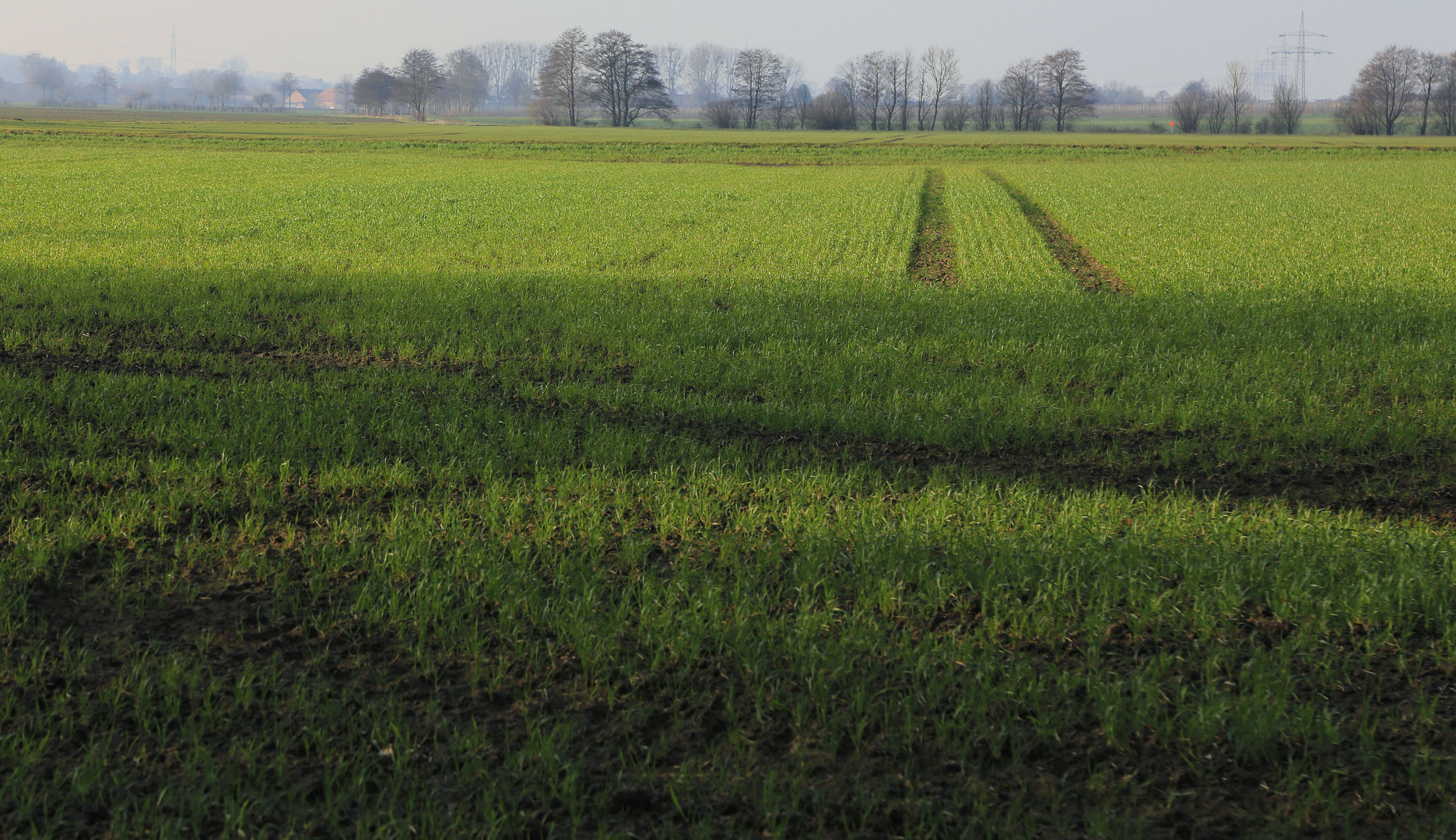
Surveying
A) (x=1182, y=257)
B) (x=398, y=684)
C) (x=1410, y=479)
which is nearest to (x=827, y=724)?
(x=398, y=684)

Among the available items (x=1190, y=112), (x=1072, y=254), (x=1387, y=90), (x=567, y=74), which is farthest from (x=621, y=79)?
(x=1072, y=254)

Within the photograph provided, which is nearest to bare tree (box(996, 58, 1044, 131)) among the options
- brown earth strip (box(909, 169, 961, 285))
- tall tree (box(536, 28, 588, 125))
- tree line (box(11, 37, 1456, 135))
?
tree line (box(11, 37, 1456, 135))

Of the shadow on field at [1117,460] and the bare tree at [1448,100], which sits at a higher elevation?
the bare tree at [1448,100]

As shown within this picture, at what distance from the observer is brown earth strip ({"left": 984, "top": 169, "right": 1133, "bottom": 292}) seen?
54.6 ft

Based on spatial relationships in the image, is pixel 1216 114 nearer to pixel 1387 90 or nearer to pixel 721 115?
pixel 1387 90

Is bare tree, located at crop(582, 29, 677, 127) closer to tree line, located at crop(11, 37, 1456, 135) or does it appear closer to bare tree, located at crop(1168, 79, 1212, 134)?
tree line, located at crop(11, 37, 1456, 135)

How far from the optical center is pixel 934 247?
21641mm

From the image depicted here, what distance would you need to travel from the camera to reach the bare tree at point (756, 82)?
438ft

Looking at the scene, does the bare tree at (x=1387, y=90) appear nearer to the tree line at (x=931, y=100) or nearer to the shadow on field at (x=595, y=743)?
the tree line at (x=931, y=100)

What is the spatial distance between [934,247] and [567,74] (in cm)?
12218

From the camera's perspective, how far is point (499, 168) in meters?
45.2

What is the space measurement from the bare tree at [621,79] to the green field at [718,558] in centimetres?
12198

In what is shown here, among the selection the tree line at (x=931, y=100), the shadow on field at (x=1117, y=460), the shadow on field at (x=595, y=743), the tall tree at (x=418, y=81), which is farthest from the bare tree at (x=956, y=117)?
the shadow on field at (x=595, y=743)

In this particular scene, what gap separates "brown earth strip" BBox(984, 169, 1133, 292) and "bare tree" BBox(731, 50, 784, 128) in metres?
108
